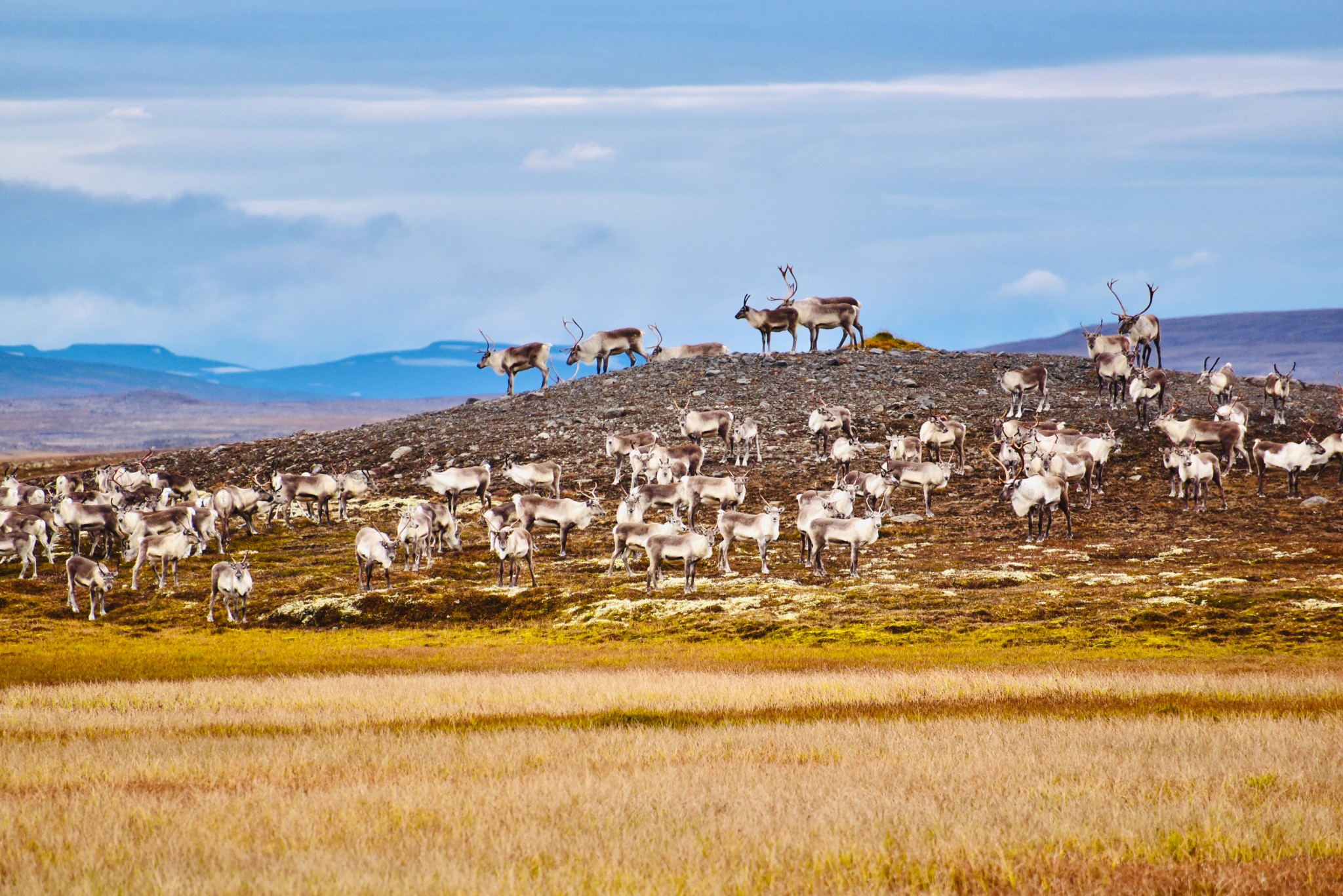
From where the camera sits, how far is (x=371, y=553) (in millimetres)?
30234

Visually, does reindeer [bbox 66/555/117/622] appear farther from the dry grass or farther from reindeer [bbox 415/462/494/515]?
the dry grass

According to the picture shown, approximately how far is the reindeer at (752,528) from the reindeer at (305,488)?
15.9m

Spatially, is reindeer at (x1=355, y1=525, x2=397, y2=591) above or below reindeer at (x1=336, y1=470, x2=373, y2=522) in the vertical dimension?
below

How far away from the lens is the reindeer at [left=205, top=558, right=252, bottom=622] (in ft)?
92.3

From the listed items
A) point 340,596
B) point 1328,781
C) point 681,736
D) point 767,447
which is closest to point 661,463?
point 767,447

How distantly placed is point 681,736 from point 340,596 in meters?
17.5

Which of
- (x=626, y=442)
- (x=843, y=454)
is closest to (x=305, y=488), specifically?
(x=626, y=442)

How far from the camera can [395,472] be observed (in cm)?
4788

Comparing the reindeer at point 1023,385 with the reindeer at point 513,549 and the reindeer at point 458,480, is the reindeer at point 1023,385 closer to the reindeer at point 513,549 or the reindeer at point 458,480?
the reindeer at point 458,480

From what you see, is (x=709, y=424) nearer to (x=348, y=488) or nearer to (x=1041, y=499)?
(x=348, y=488)

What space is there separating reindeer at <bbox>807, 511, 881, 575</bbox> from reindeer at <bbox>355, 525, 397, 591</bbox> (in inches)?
408

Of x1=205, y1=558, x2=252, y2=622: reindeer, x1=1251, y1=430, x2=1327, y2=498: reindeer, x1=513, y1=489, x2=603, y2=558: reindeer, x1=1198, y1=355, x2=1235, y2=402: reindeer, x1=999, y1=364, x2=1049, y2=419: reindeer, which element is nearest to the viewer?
x1=205, y1=558, x2=252, y2=622: reindeer

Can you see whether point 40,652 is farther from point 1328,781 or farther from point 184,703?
point 1328,781

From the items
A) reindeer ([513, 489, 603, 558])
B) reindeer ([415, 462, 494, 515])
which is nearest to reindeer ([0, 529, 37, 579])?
reindeer ([415, 462, 494, 515])
